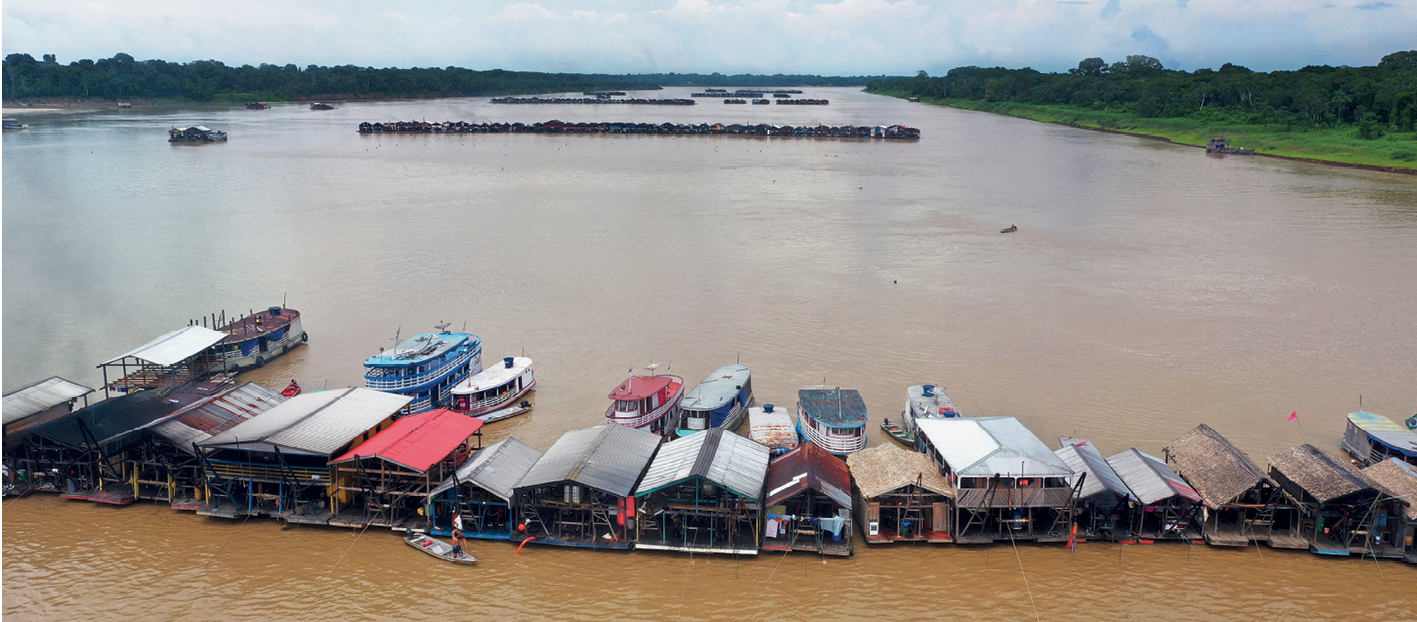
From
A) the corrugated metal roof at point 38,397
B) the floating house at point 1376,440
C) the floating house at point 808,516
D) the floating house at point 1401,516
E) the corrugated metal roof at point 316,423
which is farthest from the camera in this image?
the corrugated metal roof at point 38,397

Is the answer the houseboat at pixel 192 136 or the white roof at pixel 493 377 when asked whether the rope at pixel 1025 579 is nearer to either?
the white roof at pixel 493 377

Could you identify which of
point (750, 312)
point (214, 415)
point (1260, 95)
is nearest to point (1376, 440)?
point (750, 312)

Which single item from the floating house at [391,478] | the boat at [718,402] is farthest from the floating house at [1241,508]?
the floating house at [391,478]

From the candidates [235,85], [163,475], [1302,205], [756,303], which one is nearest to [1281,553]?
[756,303]

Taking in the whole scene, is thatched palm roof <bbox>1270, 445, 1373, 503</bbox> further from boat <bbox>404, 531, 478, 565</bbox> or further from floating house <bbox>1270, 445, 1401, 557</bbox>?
boat <bbox>404, 531, 478, 565</bbox>

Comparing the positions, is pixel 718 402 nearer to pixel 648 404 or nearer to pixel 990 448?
pixel 648 404

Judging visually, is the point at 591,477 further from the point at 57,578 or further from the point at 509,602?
the point at 57,578
